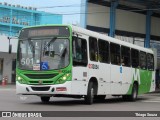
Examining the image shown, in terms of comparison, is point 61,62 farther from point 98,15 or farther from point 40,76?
point 98,15

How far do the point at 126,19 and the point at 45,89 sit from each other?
30585 millimetres

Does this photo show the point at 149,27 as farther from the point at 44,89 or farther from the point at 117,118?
the point at 117,118

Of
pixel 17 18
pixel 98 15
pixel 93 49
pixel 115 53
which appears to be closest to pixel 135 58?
pixel 115 53

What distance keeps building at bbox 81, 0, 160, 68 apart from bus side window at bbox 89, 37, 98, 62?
23.2 m

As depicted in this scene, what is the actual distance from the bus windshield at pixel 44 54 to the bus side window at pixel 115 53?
419 centimetres

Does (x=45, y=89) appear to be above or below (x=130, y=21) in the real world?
below

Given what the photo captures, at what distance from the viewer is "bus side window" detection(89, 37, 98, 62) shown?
19.5m

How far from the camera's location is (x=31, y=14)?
103 metres

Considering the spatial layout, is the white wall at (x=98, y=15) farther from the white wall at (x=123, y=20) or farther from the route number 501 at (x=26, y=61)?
the route number 501 at (x=26, y=61)

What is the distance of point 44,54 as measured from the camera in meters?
18.2

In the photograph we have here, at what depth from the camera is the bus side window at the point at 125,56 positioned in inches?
913

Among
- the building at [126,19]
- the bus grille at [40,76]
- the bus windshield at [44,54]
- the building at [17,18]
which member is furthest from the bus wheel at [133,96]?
the building at [17,18]

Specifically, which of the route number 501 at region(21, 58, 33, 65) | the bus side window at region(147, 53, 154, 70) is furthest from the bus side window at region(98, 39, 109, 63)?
the bus side window at region(147, 53, 154, 70)

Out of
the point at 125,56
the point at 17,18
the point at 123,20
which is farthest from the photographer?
the point at 17,18
